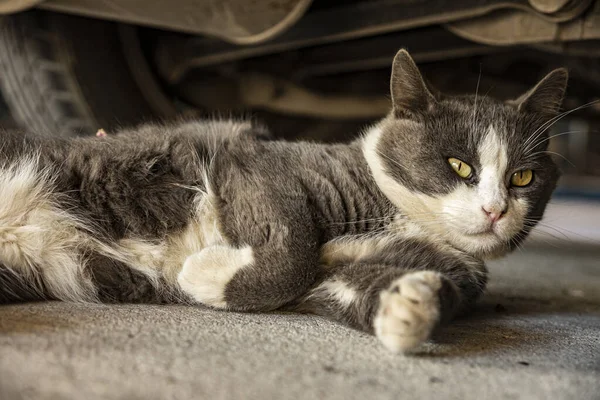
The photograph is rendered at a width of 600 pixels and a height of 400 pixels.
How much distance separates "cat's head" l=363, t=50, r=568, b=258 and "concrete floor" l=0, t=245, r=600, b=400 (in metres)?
0.22

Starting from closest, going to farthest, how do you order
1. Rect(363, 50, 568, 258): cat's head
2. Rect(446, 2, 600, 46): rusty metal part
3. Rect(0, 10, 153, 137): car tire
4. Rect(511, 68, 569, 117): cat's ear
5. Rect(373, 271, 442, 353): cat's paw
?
Rect(373, 271, 442, 353): cat's paw < Rect(363, 50, 568, 258): cat's head < Rect(511, 68, 569, 117): cat's ear < Rect(446, 2, 600, 46): rusty metal part < Rect(0, 10, 153, 137): car tire

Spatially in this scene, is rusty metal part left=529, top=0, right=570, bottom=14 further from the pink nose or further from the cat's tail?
the cat's tail

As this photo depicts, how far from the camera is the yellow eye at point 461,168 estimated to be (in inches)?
52.1

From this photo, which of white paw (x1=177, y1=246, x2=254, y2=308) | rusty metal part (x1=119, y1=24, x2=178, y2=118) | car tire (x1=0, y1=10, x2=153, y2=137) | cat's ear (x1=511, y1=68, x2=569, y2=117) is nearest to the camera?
white paw (x1=177, y1=246, x2=254, y2=308)

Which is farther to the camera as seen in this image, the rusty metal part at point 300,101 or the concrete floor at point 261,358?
the rusty metal part at point 300,101

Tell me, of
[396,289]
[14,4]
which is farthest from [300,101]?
[396,289]

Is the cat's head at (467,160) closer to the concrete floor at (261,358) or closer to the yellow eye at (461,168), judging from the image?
the yellow eye at (461,168)

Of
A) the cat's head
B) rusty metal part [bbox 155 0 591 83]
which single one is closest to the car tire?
rusty metal part [bbox 155 0 591 83]

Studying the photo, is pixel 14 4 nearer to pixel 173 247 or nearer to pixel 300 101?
pixel 173 247

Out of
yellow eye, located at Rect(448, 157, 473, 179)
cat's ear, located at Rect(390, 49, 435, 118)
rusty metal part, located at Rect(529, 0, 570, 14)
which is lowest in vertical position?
yellow eye, located at Rect(448, 157, 473, 179)

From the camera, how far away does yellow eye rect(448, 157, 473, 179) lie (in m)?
1.32

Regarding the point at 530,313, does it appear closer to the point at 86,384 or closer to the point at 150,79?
the point at 86,384

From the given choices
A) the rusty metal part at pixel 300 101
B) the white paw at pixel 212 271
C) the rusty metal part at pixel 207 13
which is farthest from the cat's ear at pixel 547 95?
the rusty metal part at pixel 300 101

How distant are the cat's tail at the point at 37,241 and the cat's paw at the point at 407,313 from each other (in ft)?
2.11
